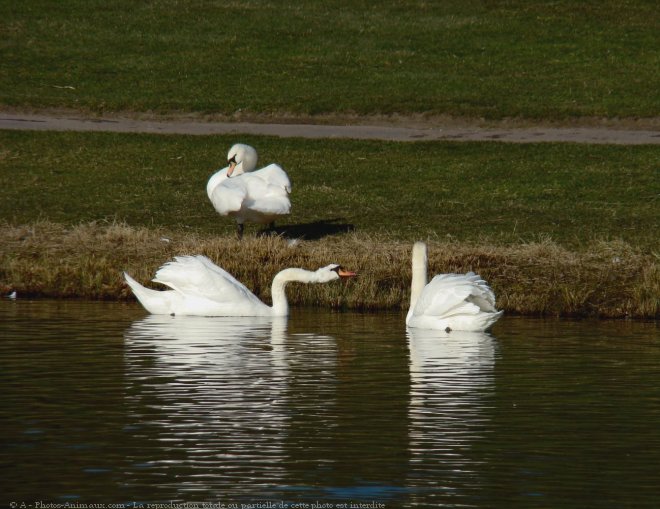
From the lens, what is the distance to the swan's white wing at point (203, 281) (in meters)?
15.9

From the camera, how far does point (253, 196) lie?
66.5 feet

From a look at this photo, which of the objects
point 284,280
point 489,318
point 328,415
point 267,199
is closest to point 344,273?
point 284,280

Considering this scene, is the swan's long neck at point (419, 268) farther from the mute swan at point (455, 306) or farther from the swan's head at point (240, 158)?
the swan's head at point (240, 158)

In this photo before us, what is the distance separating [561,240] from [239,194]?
459 cm

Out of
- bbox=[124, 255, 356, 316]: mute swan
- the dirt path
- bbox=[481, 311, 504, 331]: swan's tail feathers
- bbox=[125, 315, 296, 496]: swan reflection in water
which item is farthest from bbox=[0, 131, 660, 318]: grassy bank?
bbox=[125, 315, 296, 496]: swan reflection in water

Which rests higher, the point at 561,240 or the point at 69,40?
the point at 69,40

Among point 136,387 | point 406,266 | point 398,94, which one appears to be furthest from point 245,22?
point 136,387

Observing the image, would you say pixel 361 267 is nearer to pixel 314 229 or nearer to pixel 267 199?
pixel 267 199

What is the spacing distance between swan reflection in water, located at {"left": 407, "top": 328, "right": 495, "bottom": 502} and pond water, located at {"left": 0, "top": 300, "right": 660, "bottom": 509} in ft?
0.07

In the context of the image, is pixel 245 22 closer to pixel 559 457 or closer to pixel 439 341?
pixel 439 341

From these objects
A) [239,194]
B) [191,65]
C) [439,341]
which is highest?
[191,65]

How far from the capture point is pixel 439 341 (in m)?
14.2

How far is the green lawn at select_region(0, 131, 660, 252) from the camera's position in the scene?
22188 mm

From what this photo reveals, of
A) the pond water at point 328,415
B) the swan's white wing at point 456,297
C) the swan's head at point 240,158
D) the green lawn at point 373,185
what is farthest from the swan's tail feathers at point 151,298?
the swan's head at point 240,158
